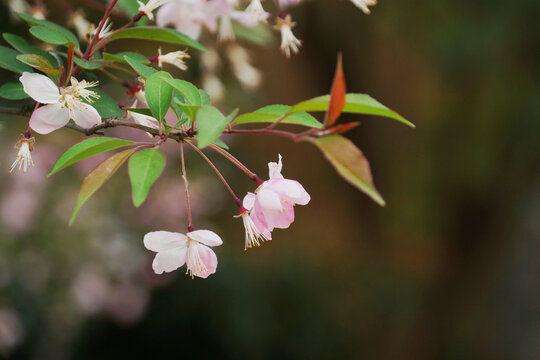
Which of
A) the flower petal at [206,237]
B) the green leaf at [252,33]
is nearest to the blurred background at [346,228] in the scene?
the green leaf at [252,33]

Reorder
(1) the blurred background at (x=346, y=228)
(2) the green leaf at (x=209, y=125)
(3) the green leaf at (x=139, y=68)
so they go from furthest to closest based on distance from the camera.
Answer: (1) the blurred background at (x=346, y=228) → (3) the green leaf at (x=139, y=68) → (2) the green leaf at (x=209, y=125)

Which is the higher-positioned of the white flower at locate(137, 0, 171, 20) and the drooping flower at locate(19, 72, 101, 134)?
the white flower at locate(137, 0, 171, 20)

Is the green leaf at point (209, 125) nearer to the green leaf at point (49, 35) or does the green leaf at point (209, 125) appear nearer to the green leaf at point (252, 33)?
the green leaf at point (49, 35)

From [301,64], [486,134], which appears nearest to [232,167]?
[301,64]

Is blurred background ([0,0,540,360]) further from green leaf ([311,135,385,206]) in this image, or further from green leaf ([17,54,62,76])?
green leaf ([311,135,385,206])

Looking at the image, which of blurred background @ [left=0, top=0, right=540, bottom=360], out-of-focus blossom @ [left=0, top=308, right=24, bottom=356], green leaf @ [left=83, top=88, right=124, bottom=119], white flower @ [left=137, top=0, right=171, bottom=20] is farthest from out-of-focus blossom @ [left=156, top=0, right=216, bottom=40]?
out-of-focus blossom @ [left=0, top=308, right=24, bottom=356]
